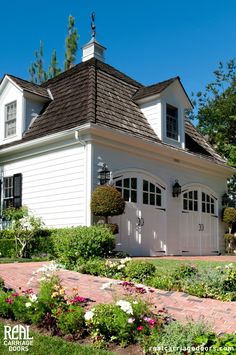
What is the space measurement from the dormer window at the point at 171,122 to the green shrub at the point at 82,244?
7.04 metres

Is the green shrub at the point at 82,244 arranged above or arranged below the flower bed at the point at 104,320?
above

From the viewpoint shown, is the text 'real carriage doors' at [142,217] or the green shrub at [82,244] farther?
the text 'real carriage doors' at [142,217]

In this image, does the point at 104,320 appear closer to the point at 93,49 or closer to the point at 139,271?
the point at 139,271

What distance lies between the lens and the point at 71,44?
26.8 m

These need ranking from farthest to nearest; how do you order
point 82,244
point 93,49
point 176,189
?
1. point 93,49
2. point 176,189
3. point 82,244

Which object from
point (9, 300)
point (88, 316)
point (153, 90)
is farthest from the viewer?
point (153, 90)

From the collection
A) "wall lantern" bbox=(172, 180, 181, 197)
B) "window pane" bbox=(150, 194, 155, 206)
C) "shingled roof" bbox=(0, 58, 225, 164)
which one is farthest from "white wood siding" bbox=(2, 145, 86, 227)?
"wall lantern" bbox=(172, 180, 181, 197)

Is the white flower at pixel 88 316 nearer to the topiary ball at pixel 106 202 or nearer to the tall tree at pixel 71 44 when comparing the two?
the topiary ball at pixel 106 202

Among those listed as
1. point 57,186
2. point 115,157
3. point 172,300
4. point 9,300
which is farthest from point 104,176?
point 9,300

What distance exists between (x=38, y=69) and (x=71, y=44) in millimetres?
3180

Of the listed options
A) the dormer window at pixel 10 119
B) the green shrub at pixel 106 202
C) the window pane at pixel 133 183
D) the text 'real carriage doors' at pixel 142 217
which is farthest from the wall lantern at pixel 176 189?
the dormer window at pixel 10 119

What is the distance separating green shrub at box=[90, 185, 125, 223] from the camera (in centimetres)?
1191

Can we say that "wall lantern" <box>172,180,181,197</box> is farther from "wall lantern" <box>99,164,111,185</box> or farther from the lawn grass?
the lawn grass

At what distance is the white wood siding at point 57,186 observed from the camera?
12.8 meters
